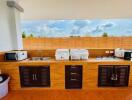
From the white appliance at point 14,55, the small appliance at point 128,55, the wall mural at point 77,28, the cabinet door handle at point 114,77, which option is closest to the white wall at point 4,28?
the white appliance at point 14,55

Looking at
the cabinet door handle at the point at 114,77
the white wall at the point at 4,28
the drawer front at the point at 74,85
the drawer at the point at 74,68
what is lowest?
the drawer front at the point at 74,85

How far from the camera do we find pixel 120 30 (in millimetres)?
6055

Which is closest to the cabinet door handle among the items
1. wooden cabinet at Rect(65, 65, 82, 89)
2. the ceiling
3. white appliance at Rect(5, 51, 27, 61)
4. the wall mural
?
wooden cabinet at Rect(65, 65, 82, 89)

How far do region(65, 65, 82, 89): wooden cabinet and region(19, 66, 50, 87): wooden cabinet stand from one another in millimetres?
432

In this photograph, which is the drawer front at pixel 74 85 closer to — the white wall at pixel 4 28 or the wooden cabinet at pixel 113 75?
the wooden cabinet at pixel 113 75

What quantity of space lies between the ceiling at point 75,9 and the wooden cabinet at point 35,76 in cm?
221

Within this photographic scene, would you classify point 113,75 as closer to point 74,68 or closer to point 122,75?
point 122,75

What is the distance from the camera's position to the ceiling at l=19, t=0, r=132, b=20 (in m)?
4.22

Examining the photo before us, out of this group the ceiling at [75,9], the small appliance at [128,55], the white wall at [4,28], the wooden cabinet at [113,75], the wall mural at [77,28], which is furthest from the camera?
the wall mural at [77,28]

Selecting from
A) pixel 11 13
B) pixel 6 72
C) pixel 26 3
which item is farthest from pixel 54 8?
pixel 6 72

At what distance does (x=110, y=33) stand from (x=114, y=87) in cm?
362

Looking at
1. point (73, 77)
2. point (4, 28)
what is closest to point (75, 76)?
point (73, 77)

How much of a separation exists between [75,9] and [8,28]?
2377 mm

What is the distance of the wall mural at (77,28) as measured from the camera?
5.96m
